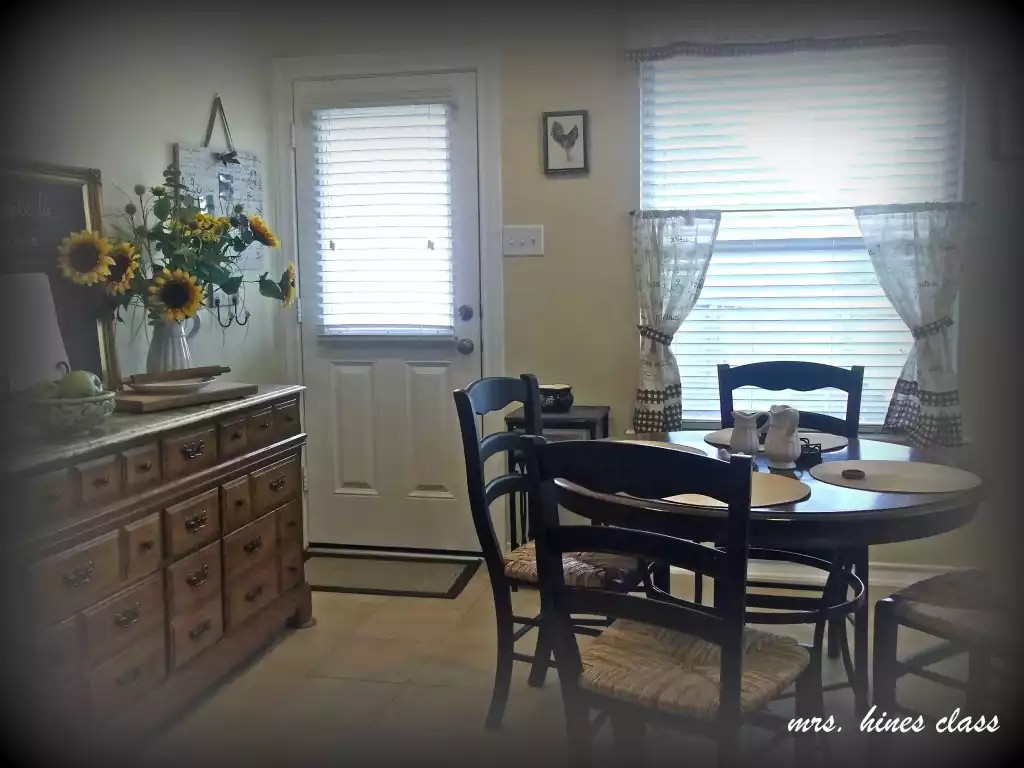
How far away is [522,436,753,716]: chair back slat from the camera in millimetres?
1537

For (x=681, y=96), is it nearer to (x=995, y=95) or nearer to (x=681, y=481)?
(x=995, y=95)

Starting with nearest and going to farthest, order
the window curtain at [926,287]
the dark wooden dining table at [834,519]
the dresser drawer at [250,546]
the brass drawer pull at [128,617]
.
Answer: the dark wooden dining table at [834,519] → the brass drawer pull at [128,617] → the dresser drawer at [250,546] → the window curtain at [926,287]

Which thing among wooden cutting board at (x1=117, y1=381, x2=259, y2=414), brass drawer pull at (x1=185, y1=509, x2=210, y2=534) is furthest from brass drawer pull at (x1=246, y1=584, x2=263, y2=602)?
wooden cutting board at (x1=117, y1=381, x2=259, y2=414)

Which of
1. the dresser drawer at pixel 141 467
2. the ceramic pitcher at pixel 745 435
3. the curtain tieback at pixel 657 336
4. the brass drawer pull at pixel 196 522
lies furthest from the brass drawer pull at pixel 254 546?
the curtain tieback at pixel 657 336

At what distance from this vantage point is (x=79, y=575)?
2.00 meters

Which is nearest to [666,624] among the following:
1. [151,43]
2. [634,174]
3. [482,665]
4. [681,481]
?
[681,481]

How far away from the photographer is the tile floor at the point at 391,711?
88.7 inches

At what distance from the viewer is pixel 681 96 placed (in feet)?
11.2

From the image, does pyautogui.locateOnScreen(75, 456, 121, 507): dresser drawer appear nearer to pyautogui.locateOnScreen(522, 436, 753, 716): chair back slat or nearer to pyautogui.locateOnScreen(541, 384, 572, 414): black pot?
pyautogui.locateOnScreen(522, 436, 753, 716): chair back slat

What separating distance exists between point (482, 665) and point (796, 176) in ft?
6.71

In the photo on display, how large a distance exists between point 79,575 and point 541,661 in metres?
1.17

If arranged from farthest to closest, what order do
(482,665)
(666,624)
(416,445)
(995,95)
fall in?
(416,445)
(995,95)
(482,665)
(666,624)

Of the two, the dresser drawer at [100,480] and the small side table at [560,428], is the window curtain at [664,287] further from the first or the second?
the dresser drawer at [100,480]

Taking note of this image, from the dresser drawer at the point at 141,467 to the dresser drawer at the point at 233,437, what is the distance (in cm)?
28
